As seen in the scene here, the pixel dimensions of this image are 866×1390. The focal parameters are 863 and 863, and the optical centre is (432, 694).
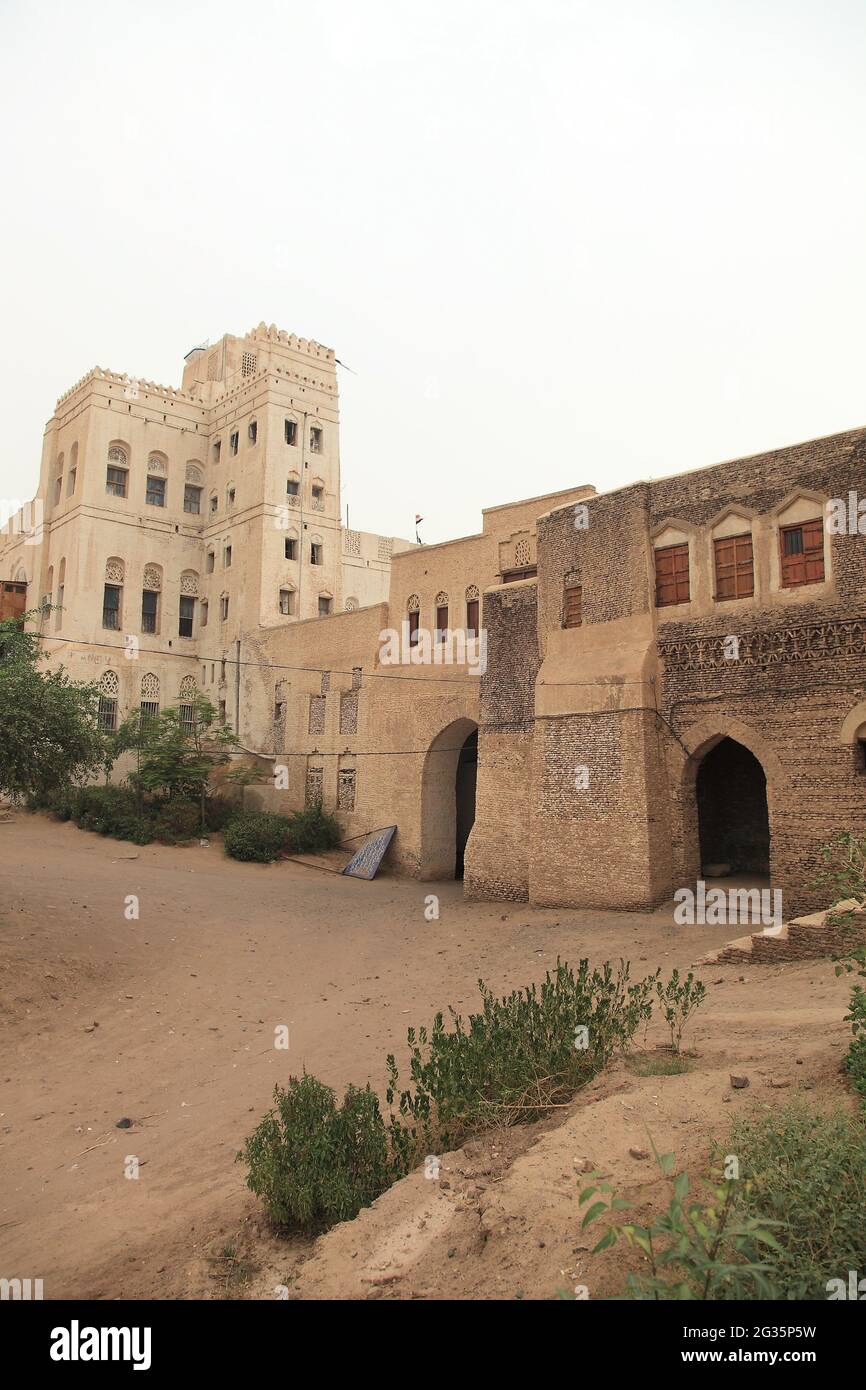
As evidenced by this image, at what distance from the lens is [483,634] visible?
1975cm

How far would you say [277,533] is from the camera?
32.5 metres

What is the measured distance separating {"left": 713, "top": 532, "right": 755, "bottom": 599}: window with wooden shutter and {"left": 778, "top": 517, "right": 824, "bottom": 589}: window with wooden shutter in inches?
22.7

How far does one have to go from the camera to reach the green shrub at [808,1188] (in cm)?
354

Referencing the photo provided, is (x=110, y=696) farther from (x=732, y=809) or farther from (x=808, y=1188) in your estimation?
(x=808, y=1188)

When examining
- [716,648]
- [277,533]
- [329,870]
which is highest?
[277,533]

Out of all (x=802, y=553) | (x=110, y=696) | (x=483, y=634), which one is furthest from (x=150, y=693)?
(x=802, y=553)

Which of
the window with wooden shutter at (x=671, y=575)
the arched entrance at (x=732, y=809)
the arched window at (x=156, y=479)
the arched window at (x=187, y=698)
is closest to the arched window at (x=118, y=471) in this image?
the arched window at (x=156, y=479)

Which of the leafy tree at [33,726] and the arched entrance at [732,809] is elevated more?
the leafy tree at [33,726]

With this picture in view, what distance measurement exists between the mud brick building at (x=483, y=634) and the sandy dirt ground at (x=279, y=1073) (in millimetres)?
2383

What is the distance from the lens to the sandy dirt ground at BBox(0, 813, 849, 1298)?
4926 mm

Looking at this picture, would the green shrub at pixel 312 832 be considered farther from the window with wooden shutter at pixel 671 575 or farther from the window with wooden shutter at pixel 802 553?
the window with wooden shutter at pixel 802 553

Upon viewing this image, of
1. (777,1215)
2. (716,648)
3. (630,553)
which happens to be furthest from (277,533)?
(777,1215)
